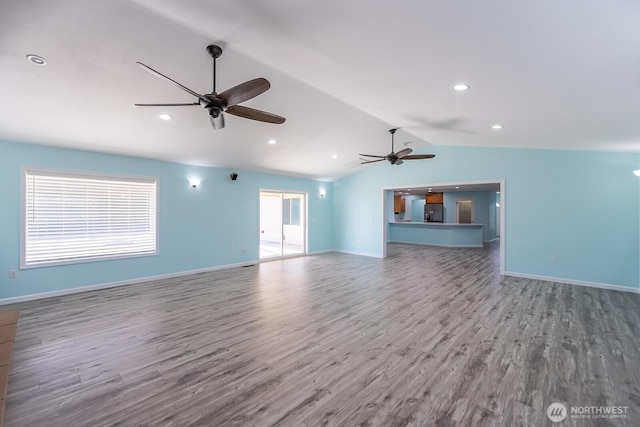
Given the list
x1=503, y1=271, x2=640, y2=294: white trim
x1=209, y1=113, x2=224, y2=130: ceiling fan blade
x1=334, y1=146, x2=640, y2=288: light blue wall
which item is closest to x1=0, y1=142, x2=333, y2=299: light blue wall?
x1=209, y1=113, x2=224, y2=130: ceiling fan blade

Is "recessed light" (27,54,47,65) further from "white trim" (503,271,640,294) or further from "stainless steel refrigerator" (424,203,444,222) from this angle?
"stainless steel refrigerator" (424,203,444,222)

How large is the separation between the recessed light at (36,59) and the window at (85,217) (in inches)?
107

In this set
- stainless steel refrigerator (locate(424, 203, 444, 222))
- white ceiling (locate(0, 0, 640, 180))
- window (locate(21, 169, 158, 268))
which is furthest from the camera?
stainless steel refrigerator (locate(424, 203, 444, 222))

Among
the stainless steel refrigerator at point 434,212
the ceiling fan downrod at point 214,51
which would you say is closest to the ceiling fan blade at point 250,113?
the ceiling fan downrod at point 214,51

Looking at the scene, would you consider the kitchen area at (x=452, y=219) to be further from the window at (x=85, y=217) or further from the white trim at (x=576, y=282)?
the window at (x=85, y=217)

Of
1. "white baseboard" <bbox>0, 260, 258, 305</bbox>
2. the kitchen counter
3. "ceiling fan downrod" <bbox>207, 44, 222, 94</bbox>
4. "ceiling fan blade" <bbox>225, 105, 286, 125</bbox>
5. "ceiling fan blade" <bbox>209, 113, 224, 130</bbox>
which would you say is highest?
"ceiling fan downrod" <bbox>207, 44, 222, 94</bbox>

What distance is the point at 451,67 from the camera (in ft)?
8.32

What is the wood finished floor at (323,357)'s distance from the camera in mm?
1929

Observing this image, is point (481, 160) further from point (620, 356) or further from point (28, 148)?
point (28, 148)

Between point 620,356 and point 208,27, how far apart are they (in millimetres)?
4817

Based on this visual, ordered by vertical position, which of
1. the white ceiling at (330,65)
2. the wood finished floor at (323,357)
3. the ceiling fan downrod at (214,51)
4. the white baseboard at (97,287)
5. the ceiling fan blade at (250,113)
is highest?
the ceiling fan downrod at (214,51)

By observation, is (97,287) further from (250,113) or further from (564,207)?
(564,207)

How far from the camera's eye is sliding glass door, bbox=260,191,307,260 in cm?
833

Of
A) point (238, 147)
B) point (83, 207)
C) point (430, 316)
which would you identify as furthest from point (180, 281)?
point (430, 316)
